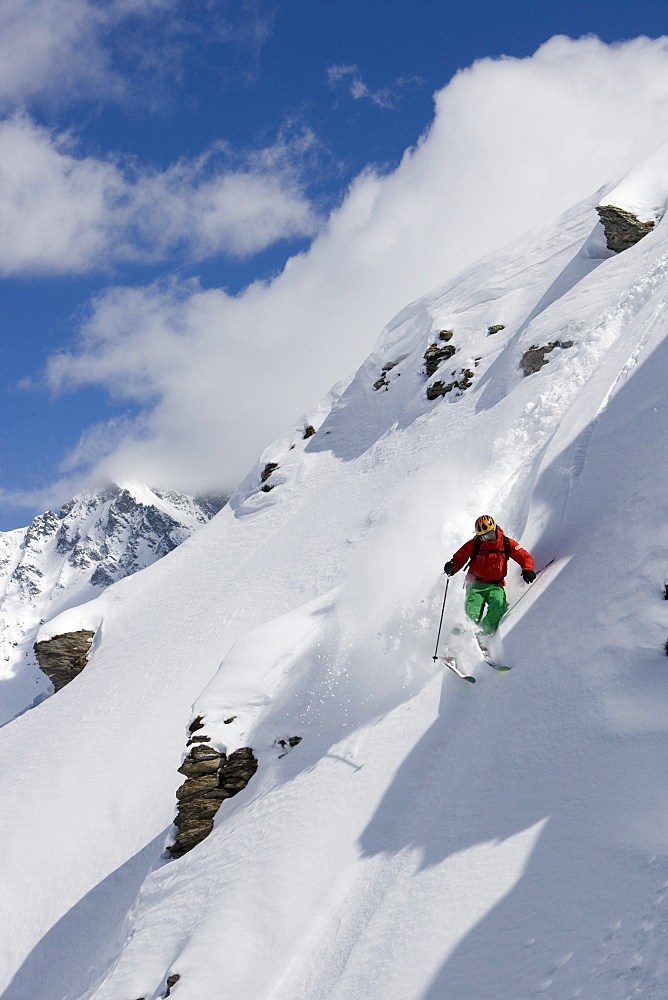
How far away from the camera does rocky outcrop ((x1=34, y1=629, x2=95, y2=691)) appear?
30297mm

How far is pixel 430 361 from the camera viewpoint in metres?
32.8

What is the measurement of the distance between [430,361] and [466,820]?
2697 cm

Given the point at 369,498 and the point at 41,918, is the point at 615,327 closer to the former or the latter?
the point at 369,498

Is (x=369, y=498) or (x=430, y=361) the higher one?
(x=430, y=361)

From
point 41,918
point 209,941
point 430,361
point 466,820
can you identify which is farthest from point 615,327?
point 41,918

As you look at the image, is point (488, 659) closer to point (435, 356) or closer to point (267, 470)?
point (435, 356)

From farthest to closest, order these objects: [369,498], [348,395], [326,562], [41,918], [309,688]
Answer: [348,395], [369,498], [326,562], [41,918], [309,688]

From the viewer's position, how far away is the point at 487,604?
10.8m

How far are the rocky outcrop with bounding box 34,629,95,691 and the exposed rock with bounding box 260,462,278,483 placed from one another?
11069 mm

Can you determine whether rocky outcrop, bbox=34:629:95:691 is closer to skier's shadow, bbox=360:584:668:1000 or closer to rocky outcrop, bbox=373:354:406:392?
rocky outcrop, bbox=373:354:406:392

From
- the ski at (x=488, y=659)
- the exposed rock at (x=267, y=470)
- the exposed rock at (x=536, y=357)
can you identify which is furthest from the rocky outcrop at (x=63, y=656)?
the ski at (x=488, y=659)

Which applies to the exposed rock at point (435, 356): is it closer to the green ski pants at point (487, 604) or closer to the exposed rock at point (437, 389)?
the exposed rock at point (437, 389)

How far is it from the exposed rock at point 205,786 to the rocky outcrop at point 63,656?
17649 mm

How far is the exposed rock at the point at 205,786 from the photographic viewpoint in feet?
44.3
